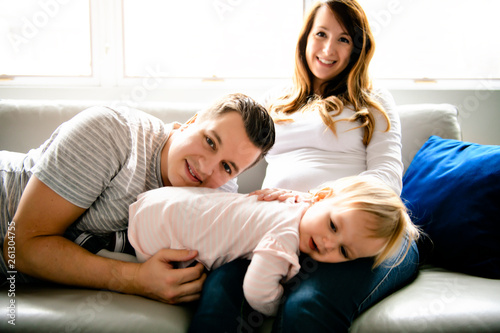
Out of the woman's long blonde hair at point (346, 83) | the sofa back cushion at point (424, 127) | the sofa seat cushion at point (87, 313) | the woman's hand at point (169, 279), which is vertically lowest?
the sofa seat cushion at point (87, 313)

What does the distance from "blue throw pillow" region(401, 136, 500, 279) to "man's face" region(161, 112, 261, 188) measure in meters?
0.70

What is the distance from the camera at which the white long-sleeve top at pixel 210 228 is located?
1024 mm

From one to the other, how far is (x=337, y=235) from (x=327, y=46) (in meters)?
0.95

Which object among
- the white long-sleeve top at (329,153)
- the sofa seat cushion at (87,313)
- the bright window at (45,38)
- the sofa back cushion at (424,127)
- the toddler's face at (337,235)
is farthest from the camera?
the bright window at (45,38)

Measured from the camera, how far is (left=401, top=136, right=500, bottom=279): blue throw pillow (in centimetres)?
121

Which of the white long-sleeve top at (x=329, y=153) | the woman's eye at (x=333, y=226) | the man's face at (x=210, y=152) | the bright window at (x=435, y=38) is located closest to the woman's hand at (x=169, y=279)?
the man's face at (x=210, y=152)

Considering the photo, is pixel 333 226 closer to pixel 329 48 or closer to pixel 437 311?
pixel 437 311

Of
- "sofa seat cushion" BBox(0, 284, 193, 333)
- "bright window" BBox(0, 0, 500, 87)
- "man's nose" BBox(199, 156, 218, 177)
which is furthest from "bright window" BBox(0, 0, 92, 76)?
"sofa seat cushion" BBox(0, 284, 193, 333)

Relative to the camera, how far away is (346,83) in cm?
174

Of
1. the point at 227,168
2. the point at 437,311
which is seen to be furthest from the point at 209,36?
the point at 437,311

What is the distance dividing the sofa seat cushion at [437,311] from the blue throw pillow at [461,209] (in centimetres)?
15

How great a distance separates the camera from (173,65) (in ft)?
8.20

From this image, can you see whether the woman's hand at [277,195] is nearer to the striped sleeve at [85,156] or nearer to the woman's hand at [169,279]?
the woman's hand at [169,279]

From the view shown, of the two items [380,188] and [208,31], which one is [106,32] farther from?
[380,188]
